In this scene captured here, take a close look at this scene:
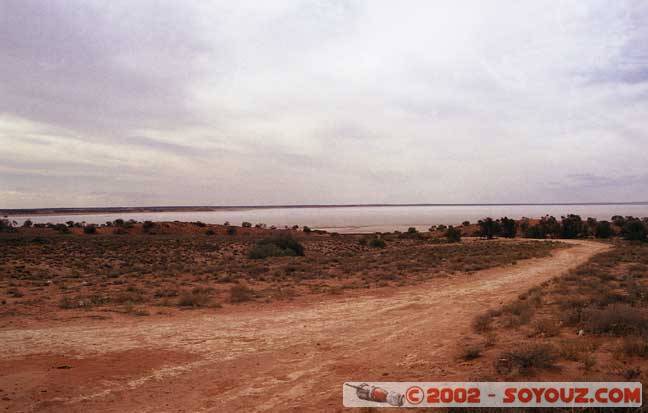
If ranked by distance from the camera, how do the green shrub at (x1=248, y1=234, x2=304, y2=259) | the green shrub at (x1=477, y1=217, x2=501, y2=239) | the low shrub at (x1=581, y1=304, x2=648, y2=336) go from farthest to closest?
the green shrub at (x1=477, y1=217, x2=501, y2=239) < the green shrub at (x1=248, y1=234, x2=304, y2=259) < the low shrub at (x1=581, y1=304, x2=648, y2=336)

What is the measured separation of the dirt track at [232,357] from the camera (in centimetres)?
629

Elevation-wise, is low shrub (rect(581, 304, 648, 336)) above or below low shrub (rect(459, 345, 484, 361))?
above

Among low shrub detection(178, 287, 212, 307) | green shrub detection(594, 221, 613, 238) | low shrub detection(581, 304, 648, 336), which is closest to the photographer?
low shrub detection(581, 304, 648, 336)

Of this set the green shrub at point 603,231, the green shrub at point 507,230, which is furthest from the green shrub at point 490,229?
the green shrub at point 603,231

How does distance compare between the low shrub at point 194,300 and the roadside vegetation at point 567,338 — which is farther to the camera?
the low shrub at point 194,300

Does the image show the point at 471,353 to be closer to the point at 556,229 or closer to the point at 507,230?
the point at 507,230

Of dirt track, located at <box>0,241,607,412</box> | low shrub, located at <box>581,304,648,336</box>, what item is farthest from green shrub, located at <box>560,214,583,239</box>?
low shrub, located at <box>581,304,648,336</box>

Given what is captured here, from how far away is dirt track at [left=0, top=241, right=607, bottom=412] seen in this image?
248 inches

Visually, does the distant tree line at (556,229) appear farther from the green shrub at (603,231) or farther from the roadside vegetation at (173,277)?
the roadside vegetation at (173,277)

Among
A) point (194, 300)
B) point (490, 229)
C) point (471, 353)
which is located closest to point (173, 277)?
point (194, 300)

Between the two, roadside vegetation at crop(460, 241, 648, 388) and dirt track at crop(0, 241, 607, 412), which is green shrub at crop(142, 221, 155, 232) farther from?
roadside vegetation at crop(460, 241, 648, 388)

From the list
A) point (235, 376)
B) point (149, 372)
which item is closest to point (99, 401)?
point (149, 372)

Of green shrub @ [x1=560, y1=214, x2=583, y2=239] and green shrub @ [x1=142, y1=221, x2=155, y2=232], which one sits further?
green shrub @ [x1=142, y1=221, x2=155, y2=232]

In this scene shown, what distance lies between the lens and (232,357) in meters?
8.20
